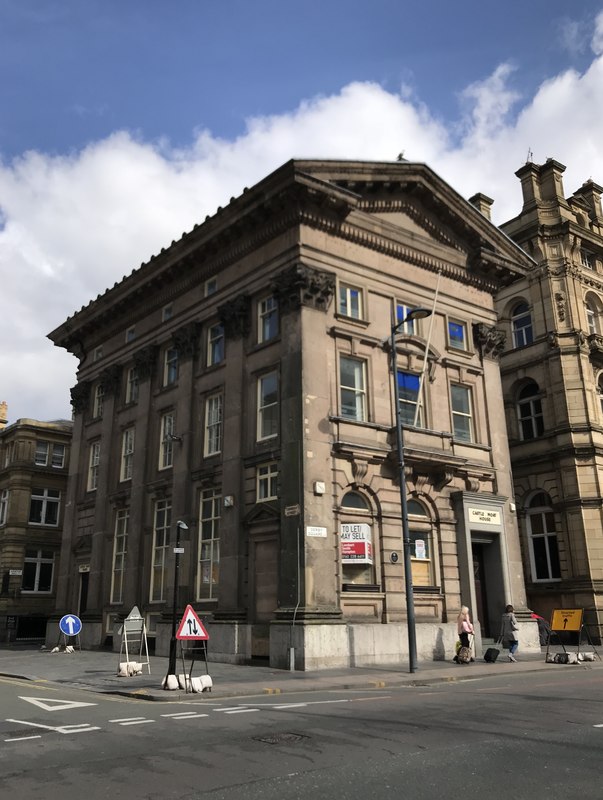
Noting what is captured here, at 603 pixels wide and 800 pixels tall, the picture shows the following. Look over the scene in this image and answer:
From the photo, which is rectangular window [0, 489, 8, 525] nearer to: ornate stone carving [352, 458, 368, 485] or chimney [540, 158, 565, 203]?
ornate stone carving [352, 458, 368, 485]

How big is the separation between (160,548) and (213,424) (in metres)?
5.62

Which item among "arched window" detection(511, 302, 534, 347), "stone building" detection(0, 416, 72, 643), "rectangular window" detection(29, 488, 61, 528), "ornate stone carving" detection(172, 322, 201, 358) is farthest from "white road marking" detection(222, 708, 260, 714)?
"rectangular window" detection(29, 488, 61, 528)

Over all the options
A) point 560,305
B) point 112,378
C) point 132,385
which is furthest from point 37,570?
point 560,305

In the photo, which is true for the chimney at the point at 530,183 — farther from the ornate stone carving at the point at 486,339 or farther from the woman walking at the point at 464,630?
the woman walking at the point at 464,630

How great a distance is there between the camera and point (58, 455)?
49719mm

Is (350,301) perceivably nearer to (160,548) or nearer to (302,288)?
(302,288)

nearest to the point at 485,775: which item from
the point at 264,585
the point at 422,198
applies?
the point at 264,585

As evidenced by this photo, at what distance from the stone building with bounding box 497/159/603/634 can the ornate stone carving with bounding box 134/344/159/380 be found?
684 inches

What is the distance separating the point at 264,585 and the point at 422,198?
16.4 meters

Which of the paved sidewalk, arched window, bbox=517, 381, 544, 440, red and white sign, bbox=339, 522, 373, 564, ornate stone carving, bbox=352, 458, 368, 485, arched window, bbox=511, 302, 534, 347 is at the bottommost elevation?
the paved sidewalk

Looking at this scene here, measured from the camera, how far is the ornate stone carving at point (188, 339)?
96.3 feet

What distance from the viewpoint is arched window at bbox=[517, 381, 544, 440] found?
121 feet

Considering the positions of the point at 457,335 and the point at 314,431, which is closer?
the point at 314,431

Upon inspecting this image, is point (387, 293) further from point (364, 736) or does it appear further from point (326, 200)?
point (364, 736)
